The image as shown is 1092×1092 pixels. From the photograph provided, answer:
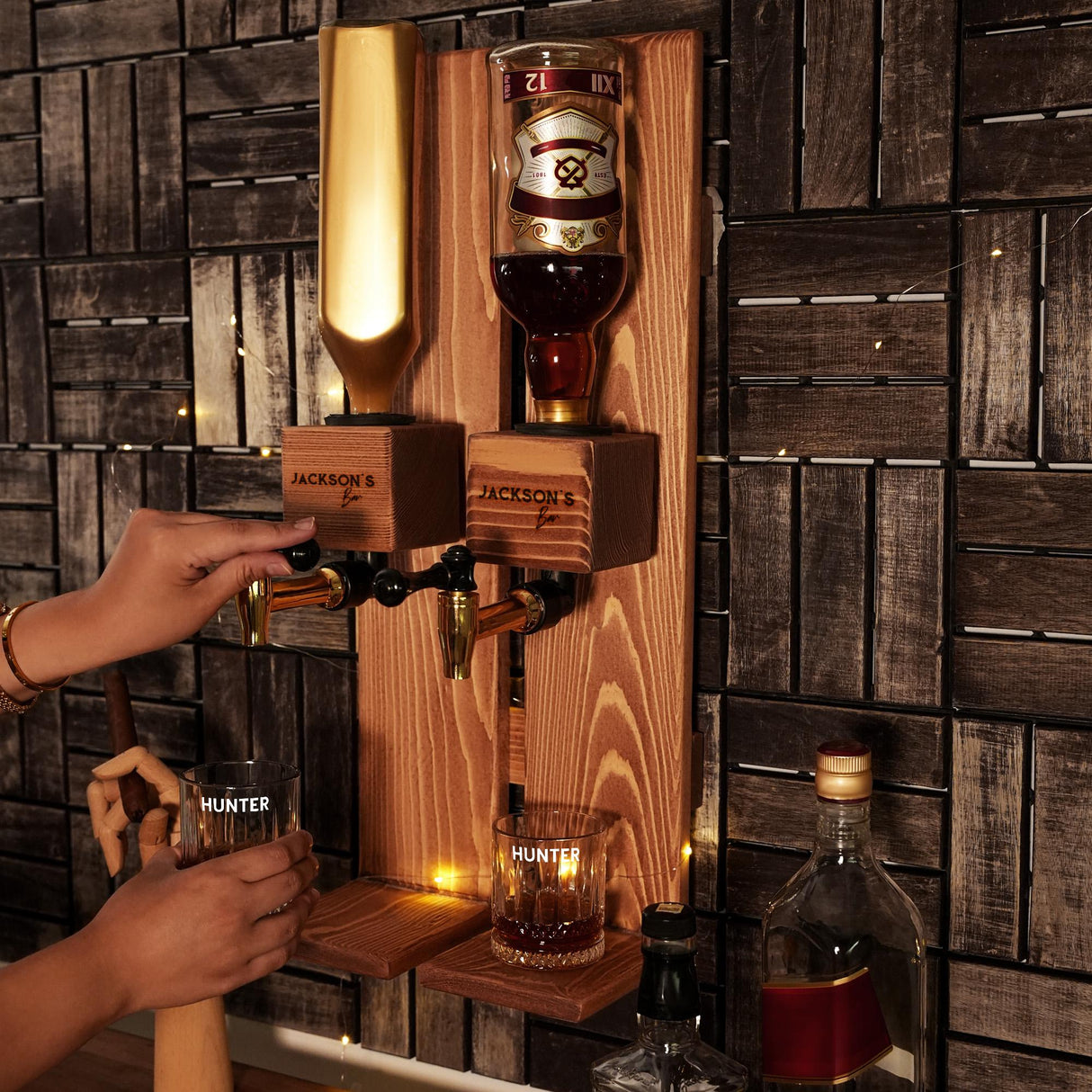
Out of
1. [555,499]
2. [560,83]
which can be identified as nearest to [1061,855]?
[555,499]

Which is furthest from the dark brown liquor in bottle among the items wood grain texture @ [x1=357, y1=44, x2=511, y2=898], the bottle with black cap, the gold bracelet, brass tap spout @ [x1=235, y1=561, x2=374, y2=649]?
the gold bracelet

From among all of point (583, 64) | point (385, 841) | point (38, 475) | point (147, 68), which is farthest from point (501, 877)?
point (147, 68)

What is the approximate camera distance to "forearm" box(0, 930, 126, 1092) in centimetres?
95

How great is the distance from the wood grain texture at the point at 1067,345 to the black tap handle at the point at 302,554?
0.63 meters

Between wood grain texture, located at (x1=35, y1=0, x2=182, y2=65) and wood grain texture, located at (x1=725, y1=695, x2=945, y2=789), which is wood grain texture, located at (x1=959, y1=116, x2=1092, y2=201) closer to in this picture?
wood grain texture, located at (x1=725, y1=695, x2=945, y2=789)

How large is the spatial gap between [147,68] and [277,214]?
0.25 m

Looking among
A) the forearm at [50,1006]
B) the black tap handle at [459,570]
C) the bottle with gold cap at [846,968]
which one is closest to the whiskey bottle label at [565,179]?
the black tap handle at [459,570]

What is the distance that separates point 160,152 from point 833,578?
0.91 metres

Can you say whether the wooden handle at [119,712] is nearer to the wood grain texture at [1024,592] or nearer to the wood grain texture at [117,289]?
the wood grain texture at [117,289]

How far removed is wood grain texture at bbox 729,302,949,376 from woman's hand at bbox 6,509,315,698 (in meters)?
0.44

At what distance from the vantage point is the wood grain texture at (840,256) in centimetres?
112

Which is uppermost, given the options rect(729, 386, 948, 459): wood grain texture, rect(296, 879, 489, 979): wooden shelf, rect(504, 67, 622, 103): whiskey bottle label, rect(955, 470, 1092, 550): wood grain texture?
rect(504, 67, 622, 103): whiskey bottle label

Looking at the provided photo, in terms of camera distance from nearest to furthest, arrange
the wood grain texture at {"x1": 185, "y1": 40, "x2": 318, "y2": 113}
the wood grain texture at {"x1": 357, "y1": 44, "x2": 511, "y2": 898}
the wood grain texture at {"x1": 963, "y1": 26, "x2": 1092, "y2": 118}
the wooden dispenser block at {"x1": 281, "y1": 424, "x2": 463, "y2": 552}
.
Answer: the wood grain texture at {"x1": 963, "y1": 26, "x2": 1092, "y2": 118} → the wooden dispenser block at {"x1": 281, "y1": 424, "x2": 463, "y2": 552} → the wood grain texture at {"x1": 357, "y1": 44, "x2": 511, "y2": 898} → the wood grain texture at {"x1": 185, "y1": 40, "x2": 318, "y2": 113}

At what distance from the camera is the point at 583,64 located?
110cm
